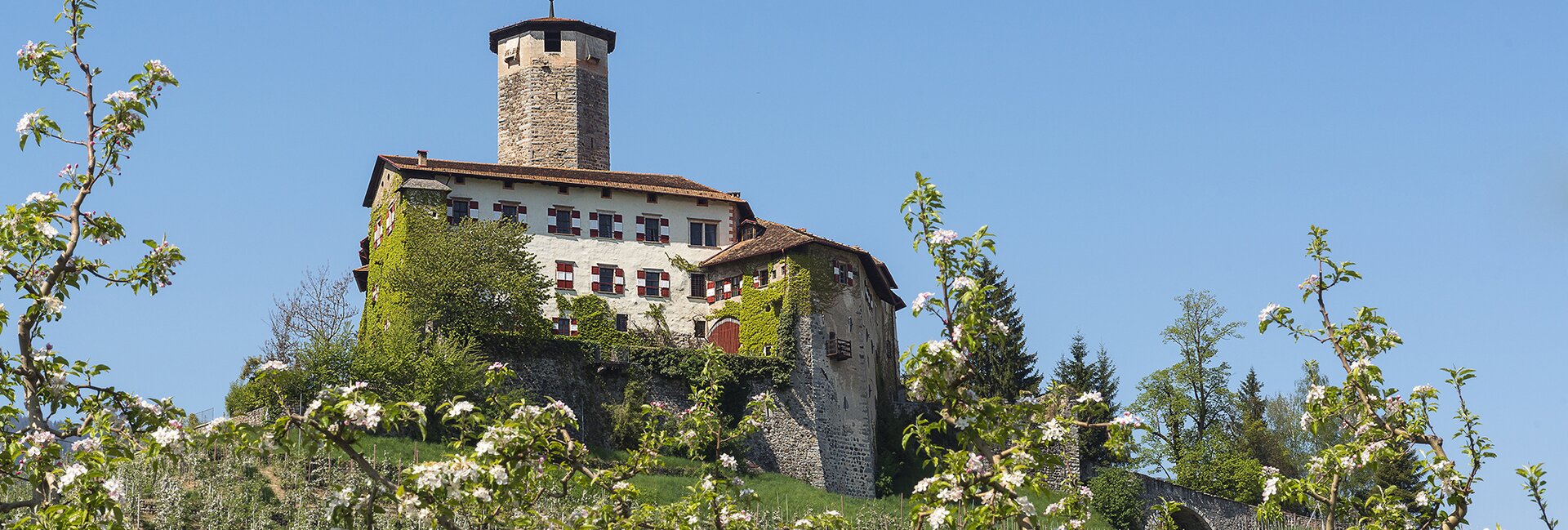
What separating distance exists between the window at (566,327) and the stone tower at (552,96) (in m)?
11.8

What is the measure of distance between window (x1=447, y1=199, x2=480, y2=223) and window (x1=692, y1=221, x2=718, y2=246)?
277 inches

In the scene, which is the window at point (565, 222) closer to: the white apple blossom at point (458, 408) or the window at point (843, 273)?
the window at point (843, 273)

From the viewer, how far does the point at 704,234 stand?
5681cm

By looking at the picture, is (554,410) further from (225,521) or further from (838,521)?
(225,521)

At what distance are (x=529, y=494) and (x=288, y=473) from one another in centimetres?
2979

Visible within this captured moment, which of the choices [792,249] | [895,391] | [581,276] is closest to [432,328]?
[581,276]

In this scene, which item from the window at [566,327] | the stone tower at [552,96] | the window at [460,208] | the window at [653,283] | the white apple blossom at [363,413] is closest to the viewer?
the white apple blossom at [363,413]

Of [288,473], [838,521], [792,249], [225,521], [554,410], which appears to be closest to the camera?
[554,410]

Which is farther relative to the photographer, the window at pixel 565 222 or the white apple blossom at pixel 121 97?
the window at pixel 565 222

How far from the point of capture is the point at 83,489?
33.8 feet

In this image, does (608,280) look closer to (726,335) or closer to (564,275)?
(564,275)

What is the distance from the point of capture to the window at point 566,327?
174 ft

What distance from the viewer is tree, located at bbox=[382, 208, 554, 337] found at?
161 ft

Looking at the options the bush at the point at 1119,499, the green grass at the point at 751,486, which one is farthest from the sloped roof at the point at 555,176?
the bush at the point at 1119,499
